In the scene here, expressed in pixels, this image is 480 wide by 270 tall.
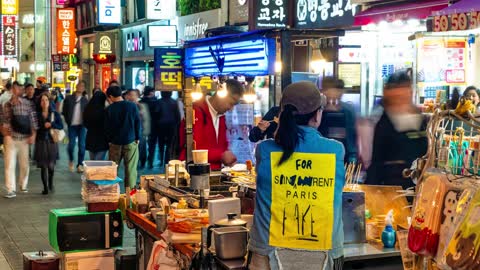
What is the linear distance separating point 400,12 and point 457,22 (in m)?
2.28

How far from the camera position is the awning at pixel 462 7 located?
36.9ft

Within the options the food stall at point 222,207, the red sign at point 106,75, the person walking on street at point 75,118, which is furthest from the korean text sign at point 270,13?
the red sign at point 106,75

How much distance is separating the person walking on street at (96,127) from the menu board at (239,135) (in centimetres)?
473

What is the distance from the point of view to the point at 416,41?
572 inches

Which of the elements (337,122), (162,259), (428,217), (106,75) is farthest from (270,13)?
(106,75)

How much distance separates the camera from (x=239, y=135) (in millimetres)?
10469

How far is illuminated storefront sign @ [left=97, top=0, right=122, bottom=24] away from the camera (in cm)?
3059

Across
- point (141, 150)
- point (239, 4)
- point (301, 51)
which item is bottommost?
point (141, 150)

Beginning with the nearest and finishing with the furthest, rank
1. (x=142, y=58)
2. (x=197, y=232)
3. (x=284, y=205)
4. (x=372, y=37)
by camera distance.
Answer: (x=284, y=205) < (x=197, y=232) < (x=372, y=37) < (x=142, y=58)

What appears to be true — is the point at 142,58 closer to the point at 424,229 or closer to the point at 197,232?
the point at 197,232

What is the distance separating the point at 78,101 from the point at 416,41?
8.52 metres

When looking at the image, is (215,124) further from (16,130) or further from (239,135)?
(16,130)

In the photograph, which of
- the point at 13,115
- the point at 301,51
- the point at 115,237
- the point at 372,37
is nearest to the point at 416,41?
the point at 372,37

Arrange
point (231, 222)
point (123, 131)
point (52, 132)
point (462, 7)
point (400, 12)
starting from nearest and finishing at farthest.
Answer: point (231, 222) < point (462, 7) < point (123, 131) < point (400, 12) < point (52, 132)
